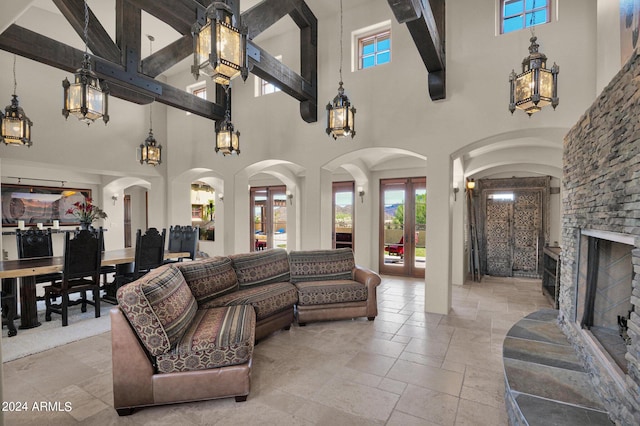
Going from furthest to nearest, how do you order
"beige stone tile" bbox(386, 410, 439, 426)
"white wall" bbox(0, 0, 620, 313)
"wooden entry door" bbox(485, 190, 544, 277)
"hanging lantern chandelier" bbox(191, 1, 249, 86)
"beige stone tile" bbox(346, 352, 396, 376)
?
"wooden entry door" bbox(485, 190, 544, 277), "white wall" bbox(0, 0, 620, 313), "beige stone tile" bbox(346, 352, 396, 376), "hanging lantern chandelier" bbox(191, 1, 249, 86), "beige stone tile" bbox(386, 410, 439, 426)

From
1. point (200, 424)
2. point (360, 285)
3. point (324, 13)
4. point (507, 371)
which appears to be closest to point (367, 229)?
point (360, 285)

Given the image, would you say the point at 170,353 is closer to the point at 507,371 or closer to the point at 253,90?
the point at 507,371

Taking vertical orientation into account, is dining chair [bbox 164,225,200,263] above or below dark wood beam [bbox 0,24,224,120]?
below

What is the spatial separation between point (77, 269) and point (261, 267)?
2366 millimetres

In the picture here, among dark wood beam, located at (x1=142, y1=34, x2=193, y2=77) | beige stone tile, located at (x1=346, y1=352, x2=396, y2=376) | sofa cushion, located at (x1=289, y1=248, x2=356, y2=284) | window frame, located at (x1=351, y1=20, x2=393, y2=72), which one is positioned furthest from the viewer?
window frame, located at (x1=351, y1=20, x2=393, y2=72)

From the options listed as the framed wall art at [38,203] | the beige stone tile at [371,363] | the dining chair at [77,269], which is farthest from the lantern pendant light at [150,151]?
the beige stone tile at [371,363]

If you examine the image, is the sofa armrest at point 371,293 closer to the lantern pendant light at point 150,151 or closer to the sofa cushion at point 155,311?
the sofa cushion at point 155,311

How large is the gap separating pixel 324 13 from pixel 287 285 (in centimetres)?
468

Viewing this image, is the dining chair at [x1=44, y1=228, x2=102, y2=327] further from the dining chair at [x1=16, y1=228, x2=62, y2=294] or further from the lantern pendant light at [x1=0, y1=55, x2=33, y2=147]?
the lantern pendant light at [x1=0, y1=55, x2=33, y2=147]

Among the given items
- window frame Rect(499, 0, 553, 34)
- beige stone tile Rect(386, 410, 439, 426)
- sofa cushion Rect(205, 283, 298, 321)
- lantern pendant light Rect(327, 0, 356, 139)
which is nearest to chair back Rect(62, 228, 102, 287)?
sofa cushion Rect(205, 283, 298, 321)

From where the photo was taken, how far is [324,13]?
5496 mm

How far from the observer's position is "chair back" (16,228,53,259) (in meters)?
4.75

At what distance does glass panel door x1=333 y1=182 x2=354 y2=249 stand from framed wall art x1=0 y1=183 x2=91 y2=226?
687 cm

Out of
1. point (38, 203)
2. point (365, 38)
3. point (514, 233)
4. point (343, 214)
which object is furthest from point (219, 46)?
point (38, 203)
